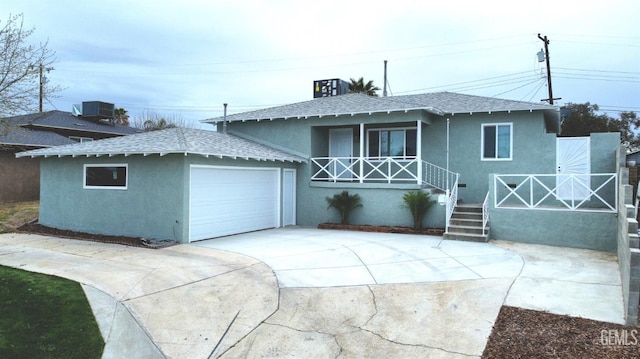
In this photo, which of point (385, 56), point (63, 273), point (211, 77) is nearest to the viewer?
point (63, 273)

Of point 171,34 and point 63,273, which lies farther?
point 171,34

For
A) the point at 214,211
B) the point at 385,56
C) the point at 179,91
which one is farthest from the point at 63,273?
Answer: the point at 179,91

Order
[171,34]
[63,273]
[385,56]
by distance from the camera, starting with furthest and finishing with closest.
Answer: [385,56] → [171,34] → [63,273]

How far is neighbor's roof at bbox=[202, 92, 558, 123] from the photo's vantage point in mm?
13891

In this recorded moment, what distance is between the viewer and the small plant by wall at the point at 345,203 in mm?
Result: 14453

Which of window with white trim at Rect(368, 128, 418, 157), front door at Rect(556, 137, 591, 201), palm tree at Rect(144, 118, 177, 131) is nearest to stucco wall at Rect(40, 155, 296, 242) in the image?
window with white trim at Rect(368, 128, 418, 157)

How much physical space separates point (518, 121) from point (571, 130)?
20.8 metres

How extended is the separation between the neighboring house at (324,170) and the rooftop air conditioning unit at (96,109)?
14.2m

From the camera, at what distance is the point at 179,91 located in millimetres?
38531

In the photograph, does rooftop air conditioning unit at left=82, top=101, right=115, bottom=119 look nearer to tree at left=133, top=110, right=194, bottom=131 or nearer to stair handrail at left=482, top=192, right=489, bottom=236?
tree at left=133, top=110, right=194, bottom=131

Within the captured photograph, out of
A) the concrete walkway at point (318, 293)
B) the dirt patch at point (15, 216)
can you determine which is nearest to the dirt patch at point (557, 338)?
the concrete walkway at point (318, 293)

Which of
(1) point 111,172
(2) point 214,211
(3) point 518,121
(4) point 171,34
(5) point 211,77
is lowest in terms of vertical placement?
(2) point 214,211

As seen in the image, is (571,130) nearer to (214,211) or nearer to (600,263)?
(600,263)

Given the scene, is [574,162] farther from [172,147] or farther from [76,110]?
[76,110]
